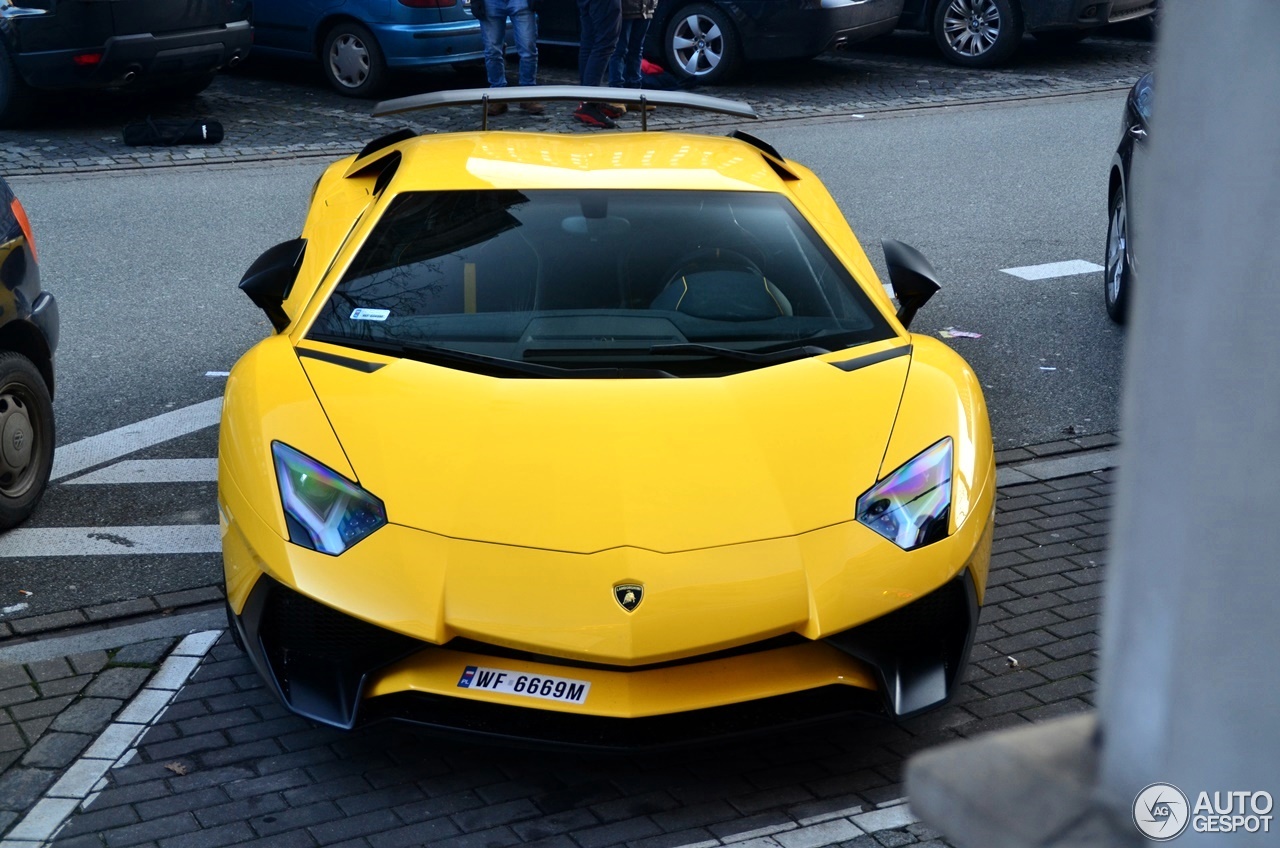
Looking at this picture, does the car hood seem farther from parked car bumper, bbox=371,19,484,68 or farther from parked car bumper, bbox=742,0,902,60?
parked car bumper, bbox=742,0,902,60

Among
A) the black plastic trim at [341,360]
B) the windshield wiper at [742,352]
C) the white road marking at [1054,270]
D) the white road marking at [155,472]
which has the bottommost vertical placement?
the white road marking at [1054,270]

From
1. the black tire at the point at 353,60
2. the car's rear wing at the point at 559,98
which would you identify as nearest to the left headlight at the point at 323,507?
the car's rear wing at the point at 559,98

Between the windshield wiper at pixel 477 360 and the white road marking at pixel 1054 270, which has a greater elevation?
the windshield wiper at pixel 477 360

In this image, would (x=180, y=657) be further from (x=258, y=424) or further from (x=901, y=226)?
(x=901, y=226)

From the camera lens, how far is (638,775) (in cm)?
372

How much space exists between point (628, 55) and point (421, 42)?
6.14ft

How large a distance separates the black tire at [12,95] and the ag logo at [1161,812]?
12.4 meters

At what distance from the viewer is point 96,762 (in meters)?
3.79

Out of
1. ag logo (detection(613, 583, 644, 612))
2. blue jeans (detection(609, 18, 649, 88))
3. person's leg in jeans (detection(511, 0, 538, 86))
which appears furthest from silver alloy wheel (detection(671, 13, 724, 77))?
ag logo (detection(613, 583, 644, 612))

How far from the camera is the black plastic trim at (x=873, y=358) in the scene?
4.31 meters

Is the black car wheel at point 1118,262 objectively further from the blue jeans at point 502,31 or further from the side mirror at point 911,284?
the blue jeans at point 502,31

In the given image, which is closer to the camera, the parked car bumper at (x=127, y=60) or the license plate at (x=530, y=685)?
the license plate at (x=530, y=685)

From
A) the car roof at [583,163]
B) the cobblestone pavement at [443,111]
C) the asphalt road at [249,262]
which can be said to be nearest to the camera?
the car roof at [583,163]

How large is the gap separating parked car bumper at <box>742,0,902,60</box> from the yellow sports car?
9.75m
